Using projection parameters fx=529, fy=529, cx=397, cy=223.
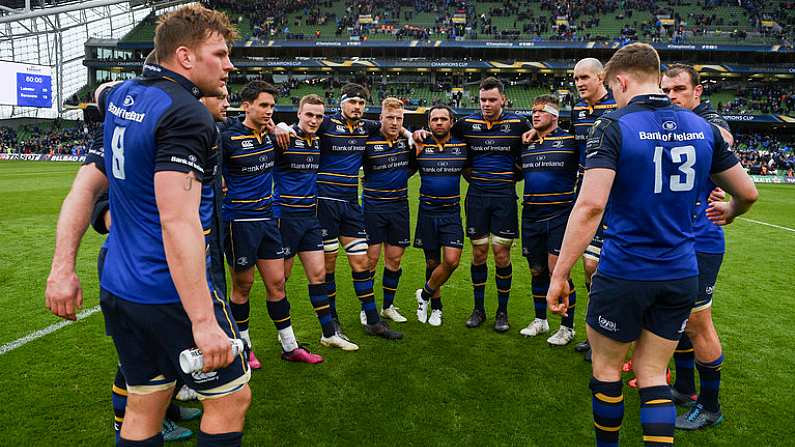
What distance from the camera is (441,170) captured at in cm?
616

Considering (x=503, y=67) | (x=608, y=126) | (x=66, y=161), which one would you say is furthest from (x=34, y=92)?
(x=608, y=126)

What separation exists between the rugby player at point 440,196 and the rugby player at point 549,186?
791 millimetres

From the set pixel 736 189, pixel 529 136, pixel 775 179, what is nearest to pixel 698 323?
pixel 736 189

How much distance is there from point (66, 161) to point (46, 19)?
17.1 metres

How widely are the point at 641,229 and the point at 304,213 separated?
345 cm

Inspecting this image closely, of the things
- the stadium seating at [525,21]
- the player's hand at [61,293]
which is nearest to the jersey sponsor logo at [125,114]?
the player's hand at [61,293]

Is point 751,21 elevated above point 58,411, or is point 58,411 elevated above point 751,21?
point 751,21

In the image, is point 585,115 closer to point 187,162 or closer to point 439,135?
point 439,135

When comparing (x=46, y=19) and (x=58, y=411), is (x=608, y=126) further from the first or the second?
(x=46, y=19)

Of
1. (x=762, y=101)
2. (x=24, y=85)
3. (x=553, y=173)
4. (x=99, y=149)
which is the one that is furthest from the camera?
(x=762, y=101)

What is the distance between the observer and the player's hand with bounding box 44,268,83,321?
2.31m

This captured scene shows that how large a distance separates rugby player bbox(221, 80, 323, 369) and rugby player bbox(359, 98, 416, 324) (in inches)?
50.4

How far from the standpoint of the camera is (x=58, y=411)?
3.95 m

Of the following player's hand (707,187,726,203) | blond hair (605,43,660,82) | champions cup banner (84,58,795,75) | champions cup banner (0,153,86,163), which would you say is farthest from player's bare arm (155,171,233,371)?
champions cup banner (84,58,795,75)
